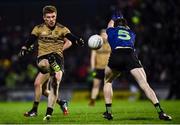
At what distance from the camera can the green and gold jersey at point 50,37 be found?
13.2 metres

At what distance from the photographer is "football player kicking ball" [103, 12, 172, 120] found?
486 inches

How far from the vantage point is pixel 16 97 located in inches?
1133

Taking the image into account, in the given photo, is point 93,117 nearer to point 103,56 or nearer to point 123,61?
point 123,61

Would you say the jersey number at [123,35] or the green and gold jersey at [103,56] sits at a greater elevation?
the green and gold jersey at [103,56]

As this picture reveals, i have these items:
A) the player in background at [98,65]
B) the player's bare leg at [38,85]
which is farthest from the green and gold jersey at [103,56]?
the player's bare leg at [38,85]

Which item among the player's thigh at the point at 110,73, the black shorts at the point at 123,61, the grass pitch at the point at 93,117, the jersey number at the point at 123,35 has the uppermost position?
the jersey number at the point at 123,35

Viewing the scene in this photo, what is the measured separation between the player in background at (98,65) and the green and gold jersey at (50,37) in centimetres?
689

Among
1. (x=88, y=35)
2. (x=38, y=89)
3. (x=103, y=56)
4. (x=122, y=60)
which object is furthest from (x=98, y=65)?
(x=88, y=35)

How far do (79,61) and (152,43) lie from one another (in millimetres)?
4041

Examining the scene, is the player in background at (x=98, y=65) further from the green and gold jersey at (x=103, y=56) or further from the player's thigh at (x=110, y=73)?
the player's thigh at (x=110, y=73)

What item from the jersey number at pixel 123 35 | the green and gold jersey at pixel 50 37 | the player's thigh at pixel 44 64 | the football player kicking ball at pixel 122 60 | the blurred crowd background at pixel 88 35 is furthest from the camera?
the blurred crowd background at pixel 88 35

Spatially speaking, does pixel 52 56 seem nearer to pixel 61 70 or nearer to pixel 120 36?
pixel 61 70

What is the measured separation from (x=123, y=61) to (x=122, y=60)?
0.10 ft

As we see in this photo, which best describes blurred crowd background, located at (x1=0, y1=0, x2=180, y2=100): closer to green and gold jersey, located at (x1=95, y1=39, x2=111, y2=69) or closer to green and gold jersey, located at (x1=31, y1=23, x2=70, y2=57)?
green and gold jersey, located at (x1=95, y1=39, x2=111, y2=69)
